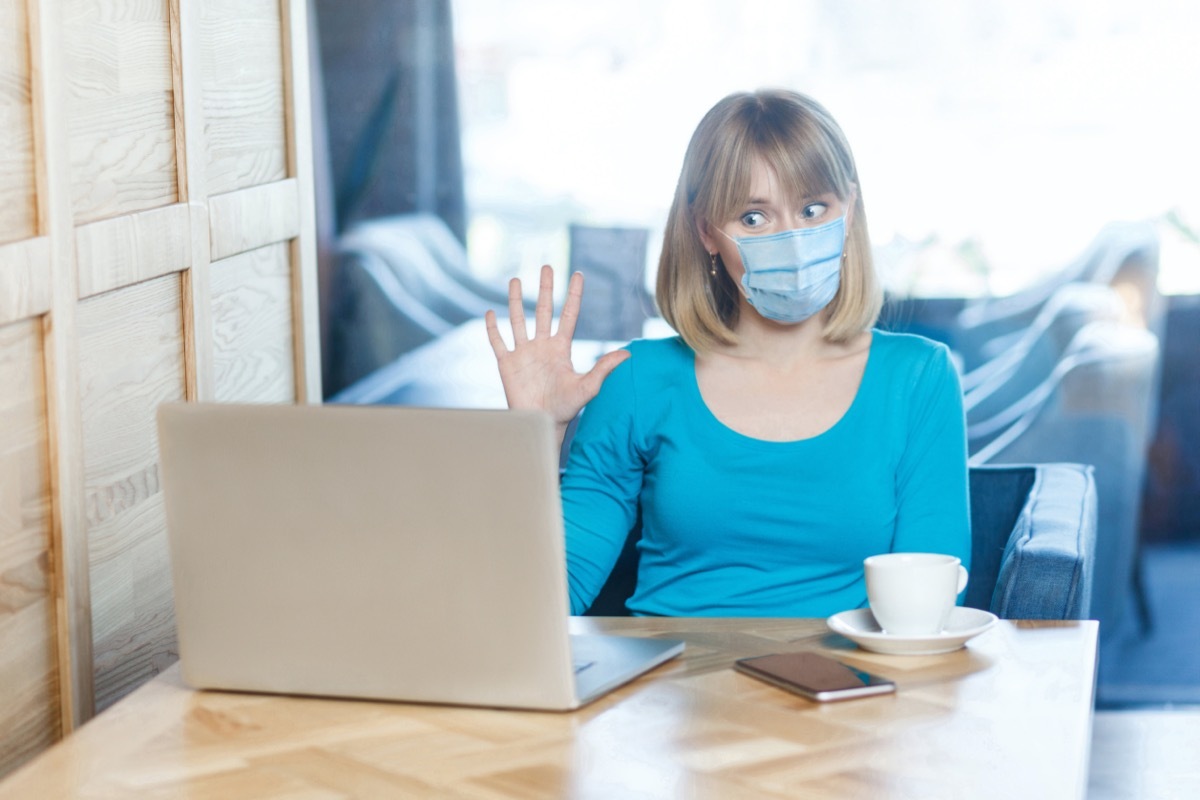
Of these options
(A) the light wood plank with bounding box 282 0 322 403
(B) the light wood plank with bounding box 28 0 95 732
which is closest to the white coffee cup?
(B) the light wood plank with bounding box 28 0 95 732

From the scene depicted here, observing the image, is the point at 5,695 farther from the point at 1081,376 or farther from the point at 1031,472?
the point at 1081,376

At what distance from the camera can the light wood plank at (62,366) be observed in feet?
4.97

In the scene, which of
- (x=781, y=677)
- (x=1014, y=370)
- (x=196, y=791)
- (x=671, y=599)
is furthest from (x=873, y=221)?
(x=196, y=791)

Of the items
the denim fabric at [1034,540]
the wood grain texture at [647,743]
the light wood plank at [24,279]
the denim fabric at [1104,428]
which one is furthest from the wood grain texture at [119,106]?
the denim fabric at [1104,428]

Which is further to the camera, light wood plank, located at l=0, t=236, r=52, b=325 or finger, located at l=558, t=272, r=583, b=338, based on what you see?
finger, located at l=558, t=272, r=583, b=338

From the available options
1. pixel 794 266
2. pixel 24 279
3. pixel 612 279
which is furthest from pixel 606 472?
pixel 612 279

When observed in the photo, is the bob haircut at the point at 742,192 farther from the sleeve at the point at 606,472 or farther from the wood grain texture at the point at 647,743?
the wood grain texture at the point at 647,743

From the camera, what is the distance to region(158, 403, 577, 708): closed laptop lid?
1115 mm

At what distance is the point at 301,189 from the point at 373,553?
1249 mm

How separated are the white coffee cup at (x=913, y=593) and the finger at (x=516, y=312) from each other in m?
0.62

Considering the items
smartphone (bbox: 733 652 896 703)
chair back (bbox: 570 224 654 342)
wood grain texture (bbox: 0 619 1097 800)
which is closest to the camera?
wood grain texture (bbox: 0 619 1097 800)

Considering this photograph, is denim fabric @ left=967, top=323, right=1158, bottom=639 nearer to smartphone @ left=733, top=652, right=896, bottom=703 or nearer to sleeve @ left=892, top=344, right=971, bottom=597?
sleeve @ left=892, top=344, right=971, bottom=597

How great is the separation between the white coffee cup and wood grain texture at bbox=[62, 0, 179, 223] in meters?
0.96

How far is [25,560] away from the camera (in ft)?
4.93
